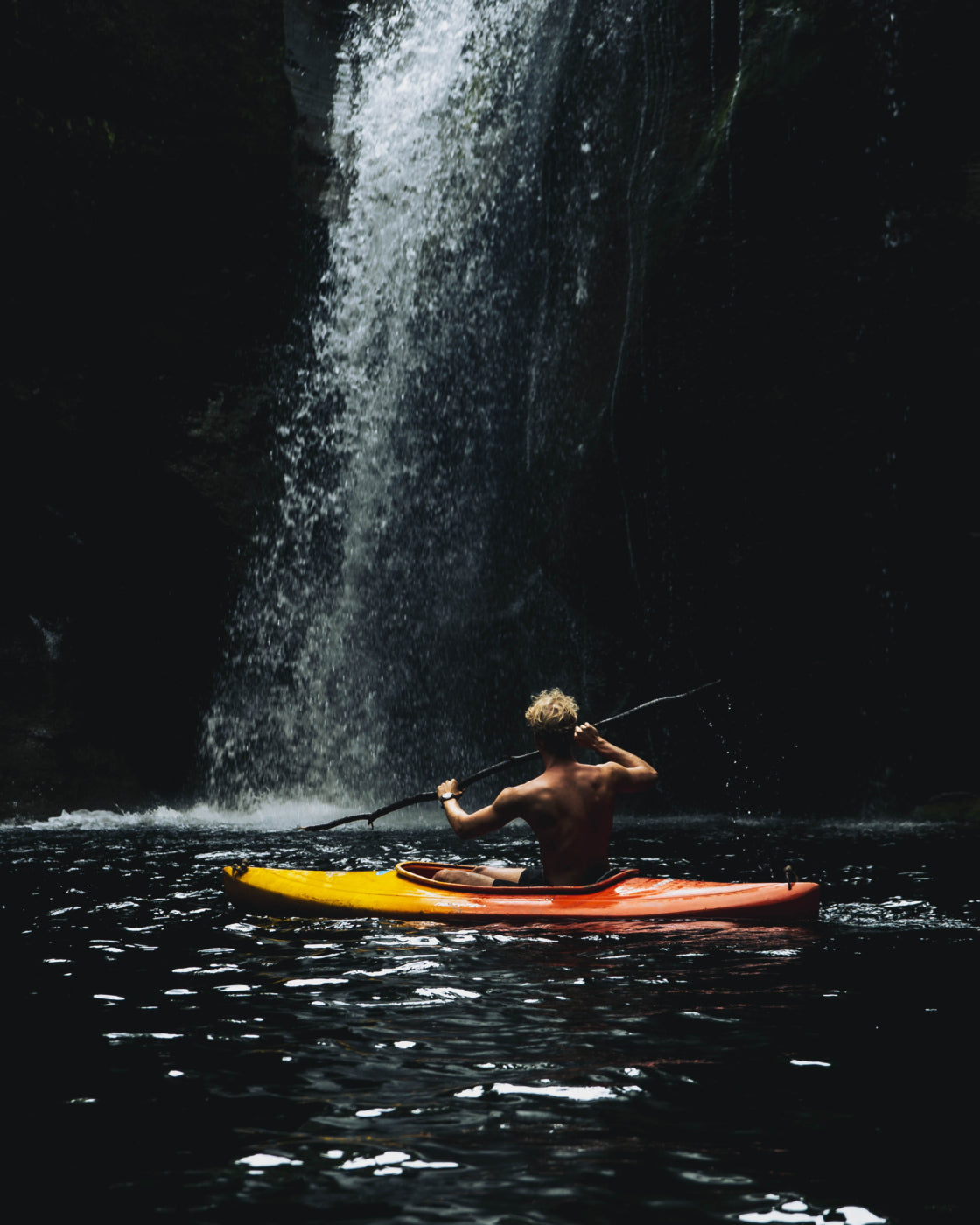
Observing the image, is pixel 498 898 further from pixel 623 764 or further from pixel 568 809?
pixel 623 764

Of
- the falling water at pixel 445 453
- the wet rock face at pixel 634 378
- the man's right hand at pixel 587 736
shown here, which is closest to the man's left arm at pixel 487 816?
the man's right hand at pixel 587 736

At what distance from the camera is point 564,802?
19.3 feet

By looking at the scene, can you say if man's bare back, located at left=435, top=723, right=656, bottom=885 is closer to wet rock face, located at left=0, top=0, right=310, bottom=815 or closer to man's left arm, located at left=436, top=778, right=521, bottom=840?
man's left arm, located at left=436, top=778, right=521, bottom=840

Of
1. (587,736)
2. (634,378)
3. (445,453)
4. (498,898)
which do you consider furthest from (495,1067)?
(445,453)

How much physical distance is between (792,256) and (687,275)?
1.27 meters

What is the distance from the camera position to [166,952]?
17.3 ft

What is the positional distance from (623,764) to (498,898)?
0.96 meters

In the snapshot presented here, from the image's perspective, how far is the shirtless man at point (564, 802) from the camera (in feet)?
19.3

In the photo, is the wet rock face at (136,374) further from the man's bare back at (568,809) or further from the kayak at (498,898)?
the man's bare back at (568,809)

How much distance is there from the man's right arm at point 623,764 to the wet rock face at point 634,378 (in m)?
8.56

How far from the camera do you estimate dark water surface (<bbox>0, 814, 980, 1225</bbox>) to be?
2537mm

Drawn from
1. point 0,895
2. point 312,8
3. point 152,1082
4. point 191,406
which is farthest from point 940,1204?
point 312,8

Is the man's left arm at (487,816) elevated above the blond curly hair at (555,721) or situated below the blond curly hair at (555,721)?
below

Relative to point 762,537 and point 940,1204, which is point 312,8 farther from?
point 940,1204
